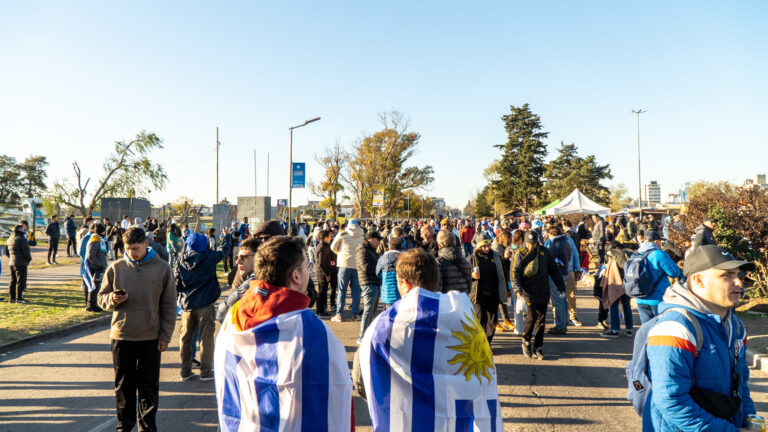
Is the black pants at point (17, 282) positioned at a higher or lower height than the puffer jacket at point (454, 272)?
lower

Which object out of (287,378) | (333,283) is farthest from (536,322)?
(287,378)

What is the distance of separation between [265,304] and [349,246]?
24.3 ft

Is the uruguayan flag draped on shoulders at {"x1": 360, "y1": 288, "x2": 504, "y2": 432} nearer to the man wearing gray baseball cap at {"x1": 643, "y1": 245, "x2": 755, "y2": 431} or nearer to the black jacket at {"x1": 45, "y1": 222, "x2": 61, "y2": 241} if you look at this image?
the man wearing gray baseball cap at {"x1": 643, "y1": 245, "x2": 755, "y2": 431}

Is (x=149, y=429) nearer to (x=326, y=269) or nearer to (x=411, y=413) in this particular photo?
(x=411, y=413)

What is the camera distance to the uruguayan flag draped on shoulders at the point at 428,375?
2.18 meters

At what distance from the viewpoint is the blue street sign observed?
22.2 meters

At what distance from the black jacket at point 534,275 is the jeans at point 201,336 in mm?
4236

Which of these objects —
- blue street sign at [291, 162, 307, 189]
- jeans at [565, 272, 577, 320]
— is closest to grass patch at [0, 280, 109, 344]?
jeans at [565, 272, 577, 320]

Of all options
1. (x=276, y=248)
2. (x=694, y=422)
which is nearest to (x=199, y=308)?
(x=276, y=248)

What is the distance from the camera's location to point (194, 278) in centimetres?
571

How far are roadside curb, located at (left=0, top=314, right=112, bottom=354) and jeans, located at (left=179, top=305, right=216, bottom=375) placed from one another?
3.65m

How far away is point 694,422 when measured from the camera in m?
2.10

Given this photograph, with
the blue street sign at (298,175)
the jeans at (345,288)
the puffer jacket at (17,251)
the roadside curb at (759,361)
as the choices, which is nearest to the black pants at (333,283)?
the jeans at (345,288)

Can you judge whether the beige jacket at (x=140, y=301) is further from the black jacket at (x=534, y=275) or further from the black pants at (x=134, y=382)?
the black jacket at (x=534, y=275)
